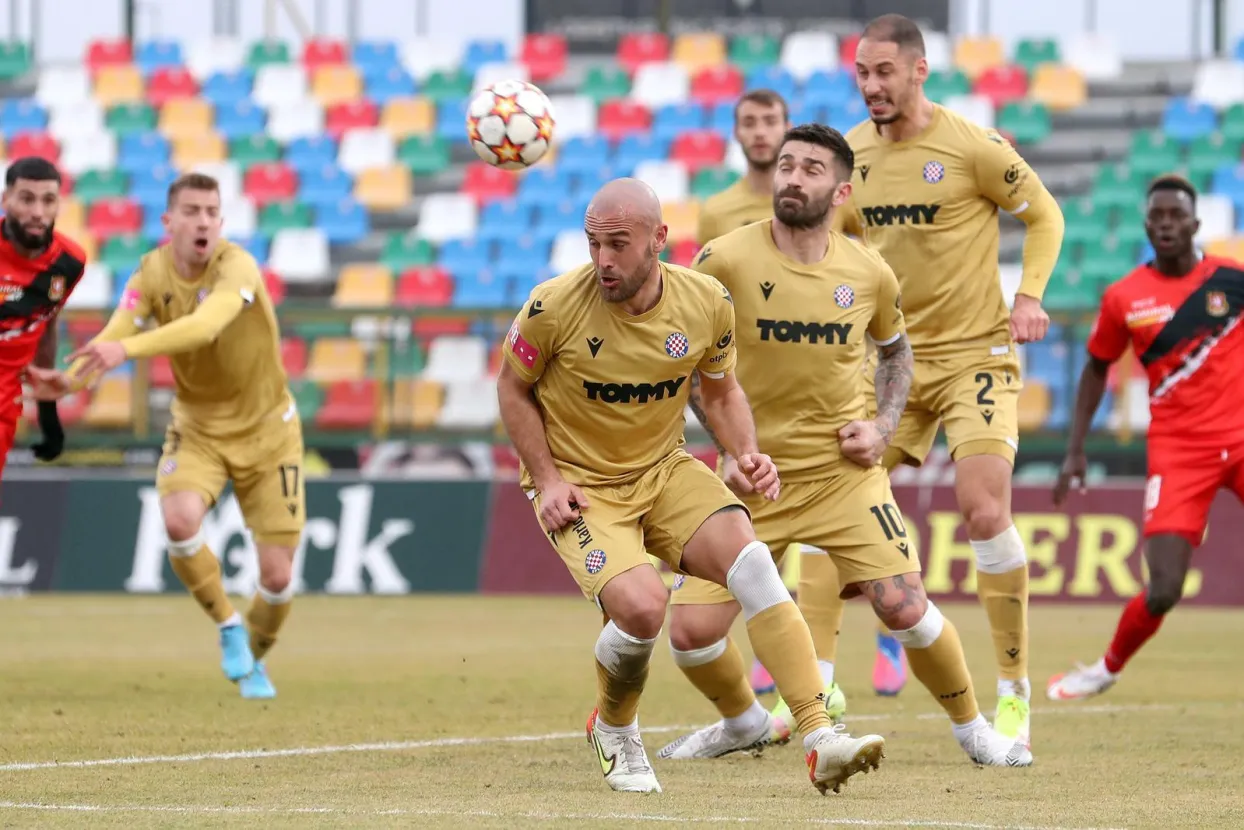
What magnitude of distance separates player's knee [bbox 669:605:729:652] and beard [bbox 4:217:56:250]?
3.82 metres

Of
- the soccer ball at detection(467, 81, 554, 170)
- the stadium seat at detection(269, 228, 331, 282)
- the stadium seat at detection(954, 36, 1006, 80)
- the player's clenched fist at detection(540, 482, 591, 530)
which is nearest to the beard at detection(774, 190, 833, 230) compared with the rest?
the player's clenched fist at detection(540, 482, 591, 530)

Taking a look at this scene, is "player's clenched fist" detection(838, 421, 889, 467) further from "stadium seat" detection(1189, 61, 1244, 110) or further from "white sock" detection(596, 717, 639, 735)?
"stadium seat" detection(1189, 61, 1244, 110)

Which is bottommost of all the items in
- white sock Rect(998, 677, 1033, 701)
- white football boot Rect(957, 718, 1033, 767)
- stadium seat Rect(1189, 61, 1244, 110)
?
white football boot Rect(957, 718, 1033, 767)

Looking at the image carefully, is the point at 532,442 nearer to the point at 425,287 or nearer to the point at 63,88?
the point at 425,287

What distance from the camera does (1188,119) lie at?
24500mm

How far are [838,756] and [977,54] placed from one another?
21594 millimetres

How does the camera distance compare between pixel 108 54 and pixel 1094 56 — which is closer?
pixel 1094 56

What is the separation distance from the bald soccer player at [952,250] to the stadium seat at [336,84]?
19.3 m

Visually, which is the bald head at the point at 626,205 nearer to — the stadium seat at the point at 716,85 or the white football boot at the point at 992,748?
the white football boot at the point at 992,748

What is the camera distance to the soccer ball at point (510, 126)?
903 centimetres

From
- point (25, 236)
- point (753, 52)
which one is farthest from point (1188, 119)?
point (25, 236)

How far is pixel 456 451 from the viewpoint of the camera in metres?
18.4

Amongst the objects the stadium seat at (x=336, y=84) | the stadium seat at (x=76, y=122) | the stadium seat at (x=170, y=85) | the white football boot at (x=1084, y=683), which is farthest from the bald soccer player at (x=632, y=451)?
the stadium seat at (x=170, y=85)

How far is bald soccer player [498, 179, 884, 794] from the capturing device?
6.56 meters
